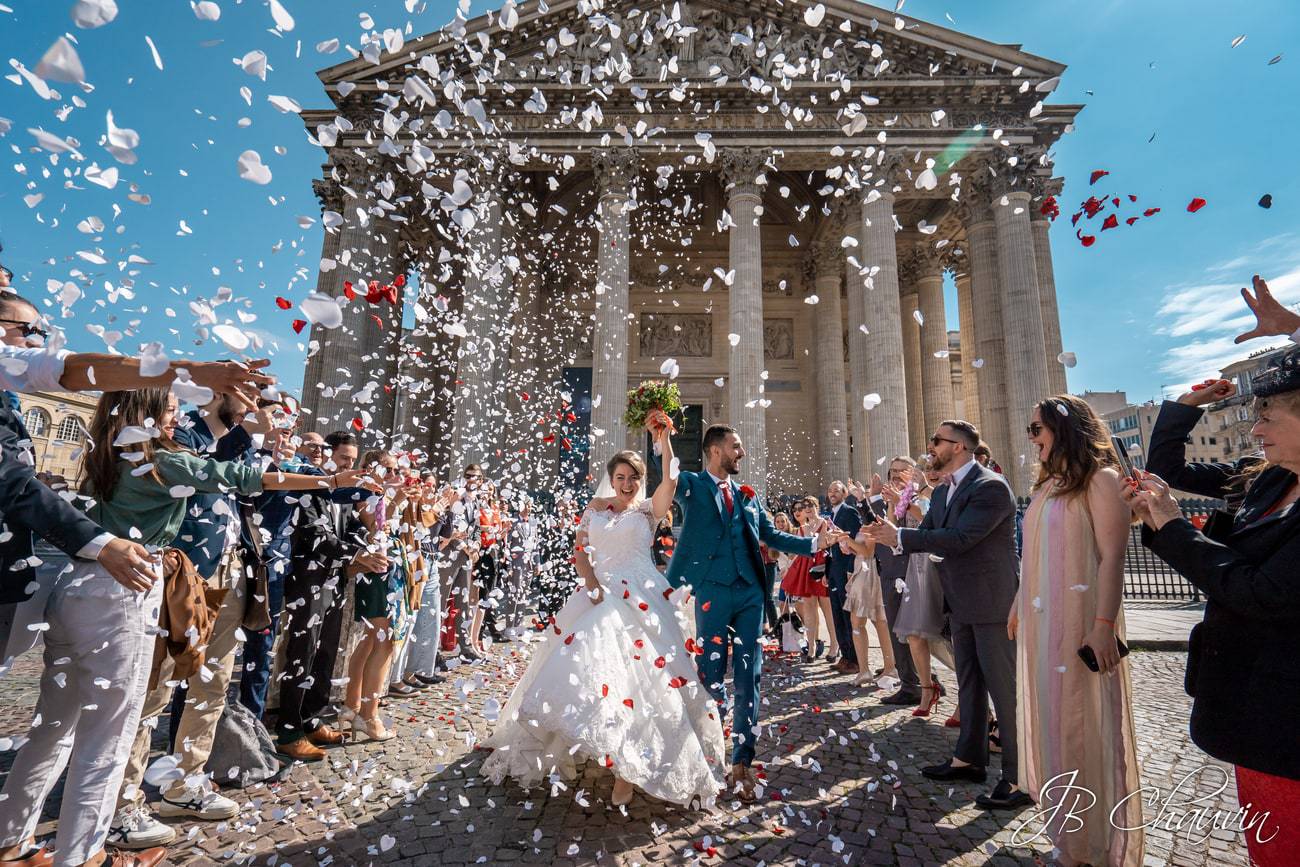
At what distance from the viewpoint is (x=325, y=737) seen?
4.55 m

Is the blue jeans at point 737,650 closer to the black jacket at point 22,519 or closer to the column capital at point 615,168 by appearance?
the black jacket at point 22,519

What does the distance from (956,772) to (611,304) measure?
16.7 metres

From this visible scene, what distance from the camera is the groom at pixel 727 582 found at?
3.85 metres

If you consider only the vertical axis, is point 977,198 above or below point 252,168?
above

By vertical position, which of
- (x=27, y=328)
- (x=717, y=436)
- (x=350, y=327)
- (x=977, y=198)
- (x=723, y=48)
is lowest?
(x=717, y=436)

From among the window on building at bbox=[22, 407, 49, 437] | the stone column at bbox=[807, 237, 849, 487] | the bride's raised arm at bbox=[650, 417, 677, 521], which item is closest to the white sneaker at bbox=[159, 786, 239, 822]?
the bride's raised arm at bbox=[650, 417, 677, 521]

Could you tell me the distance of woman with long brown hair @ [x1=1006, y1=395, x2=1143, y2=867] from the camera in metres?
2.82

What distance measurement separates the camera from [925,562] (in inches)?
212

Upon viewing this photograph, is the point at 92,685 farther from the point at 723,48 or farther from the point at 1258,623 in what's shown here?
the point at 723,48

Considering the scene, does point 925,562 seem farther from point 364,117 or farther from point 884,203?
point 364,117

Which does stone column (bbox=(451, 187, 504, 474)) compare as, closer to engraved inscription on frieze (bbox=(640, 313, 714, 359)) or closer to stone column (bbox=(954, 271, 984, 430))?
engraved inscription on frieze (bbox=(640, 313, 714, 359))

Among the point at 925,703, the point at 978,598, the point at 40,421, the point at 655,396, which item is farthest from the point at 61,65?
the point at 40,421

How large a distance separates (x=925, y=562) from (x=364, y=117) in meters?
22.4

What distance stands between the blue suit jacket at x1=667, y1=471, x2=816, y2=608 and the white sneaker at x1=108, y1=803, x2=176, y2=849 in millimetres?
3131
